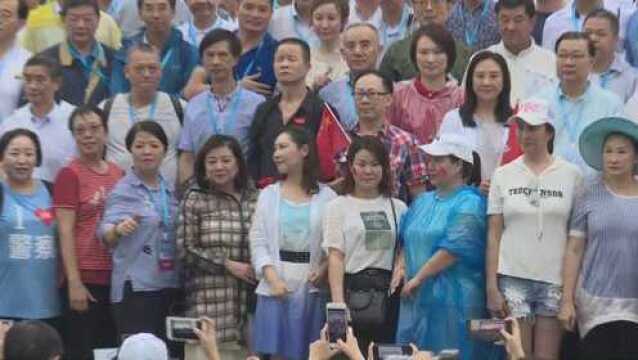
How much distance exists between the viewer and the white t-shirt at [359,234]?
396 inches

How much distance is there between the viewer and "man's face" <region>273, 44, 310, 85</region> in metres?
10.8

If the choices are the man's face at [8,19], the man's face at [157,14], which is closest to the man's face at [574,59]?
the man's face at [157,14]

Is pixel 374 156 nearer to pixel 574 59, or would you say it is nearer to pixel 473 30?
pixel 574 59

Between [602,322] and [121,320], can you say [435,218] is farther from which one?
[121,320]

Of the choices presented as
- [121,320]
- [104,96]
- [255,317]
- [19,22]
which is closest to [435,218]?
[255,317]

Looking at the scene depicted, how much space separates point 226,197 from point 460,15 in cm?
255

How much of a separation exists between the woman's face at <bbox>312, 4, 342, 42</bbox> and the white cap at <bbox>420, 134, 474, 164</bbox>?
195cm

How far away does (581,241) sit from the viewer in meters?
9.81

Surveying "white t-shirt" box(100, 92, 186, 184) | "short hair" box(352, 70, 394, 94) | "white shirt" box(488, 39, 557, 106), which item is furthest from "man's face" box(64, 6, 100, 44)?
"white shirt" box(488, 39, 557, 106)

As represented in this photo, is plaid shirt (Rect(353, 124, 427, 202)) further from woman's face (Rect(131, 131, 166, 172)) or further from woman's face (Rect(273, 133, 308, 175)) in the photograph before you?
woman's face (Rect(131, 131, 166, 172))

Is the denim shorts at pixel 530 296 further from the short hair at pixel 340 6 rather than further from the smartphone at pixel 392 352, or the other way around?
the short hair at pixel 340 6

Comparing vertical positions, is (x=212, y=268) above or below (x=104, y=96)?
below

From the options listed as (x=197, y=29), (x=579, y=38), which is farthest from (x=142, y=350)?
(x=197, y=29)

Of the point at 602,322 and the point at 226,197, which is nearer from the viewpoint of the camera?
the point at 602,322
